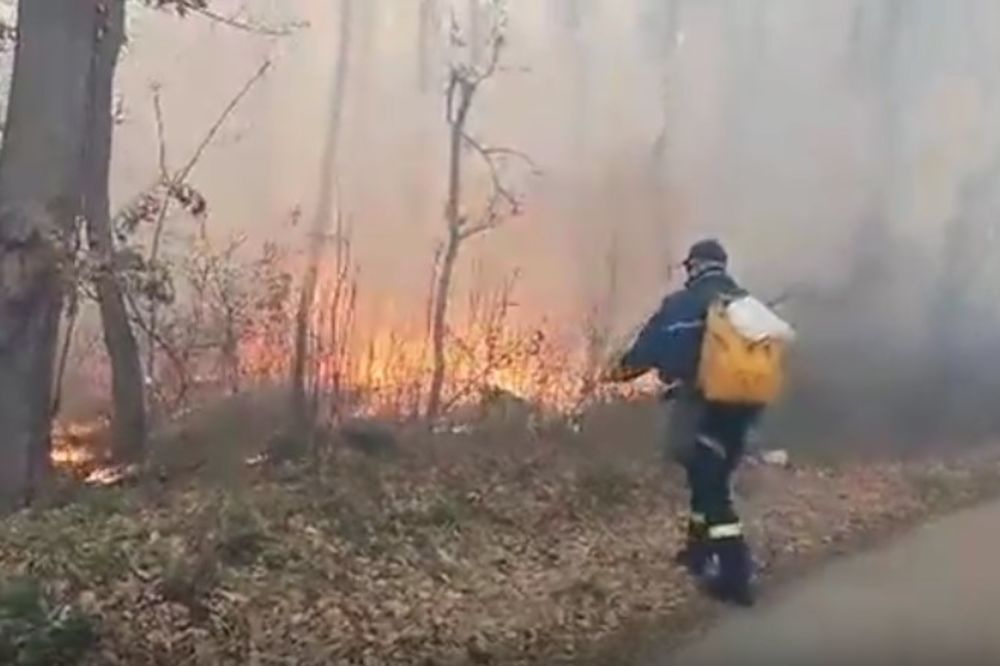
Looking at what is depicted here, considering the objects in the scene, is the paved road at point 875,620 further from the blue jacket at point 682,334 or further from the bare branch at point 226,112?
the bare branch at point 226,112

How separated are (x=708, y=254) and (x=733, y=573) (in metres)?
1.32

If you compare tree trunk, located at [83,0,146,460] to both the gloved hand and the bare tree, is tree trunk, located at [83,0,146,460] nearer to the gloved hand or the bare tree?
the bare tree

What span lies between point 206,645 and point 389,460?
2.63m

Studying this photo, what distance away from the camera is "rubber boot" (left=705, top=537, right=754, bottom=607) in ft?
23.3

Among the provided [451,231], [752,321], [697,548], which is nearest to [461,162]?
[451,231]

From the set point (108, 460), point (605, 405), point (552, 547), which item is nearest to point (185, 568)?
point (552, 547)

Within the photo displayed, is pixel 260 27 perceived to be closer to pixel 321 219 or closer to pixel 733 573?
pixel 321 219

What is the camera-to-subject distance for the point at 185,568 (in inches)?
270

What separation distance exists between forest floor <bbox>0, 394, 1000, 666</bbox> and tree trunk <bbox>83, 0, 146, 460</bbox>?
1.44 metres

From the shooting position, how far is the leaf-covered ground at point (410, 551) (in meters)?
6.71

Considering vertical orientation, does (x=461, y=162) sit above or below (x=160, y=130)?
below

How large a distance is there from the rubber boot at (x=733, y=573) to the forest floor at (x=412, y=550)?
0.32 ft

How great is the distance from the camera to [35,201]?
815 centimetres

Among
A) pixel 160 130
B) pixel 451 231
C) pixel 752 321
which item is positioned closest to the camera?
pixel 752 321
